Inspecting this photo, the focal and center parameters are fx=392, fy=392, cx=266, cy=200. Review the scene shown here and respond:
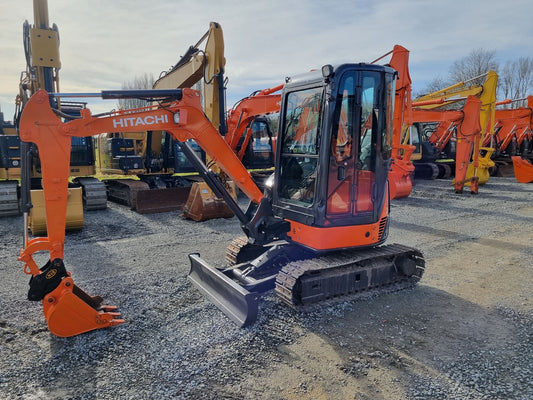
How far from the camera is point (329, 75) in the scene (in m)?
3.92

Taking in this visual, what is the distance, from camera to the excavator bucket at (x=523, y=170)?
624 inches

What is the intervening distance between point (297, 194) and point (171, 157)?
803 centimetres

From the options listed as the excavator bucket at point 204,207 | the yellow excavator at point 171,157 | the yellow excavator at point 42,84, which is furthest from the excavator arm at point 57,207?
the excavator bucket at point 204,207

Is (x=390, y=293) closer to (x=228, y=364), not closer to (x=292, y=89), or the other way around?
(x=228, y=364)

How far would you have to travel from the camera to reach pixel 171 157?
11.8 meters

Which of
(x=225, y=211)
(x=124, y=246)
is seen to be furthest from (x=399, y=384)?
(x=225, y=211)

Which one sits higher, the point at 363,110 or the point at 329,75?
the point at 329,75

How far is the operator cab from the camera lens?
4070 mm

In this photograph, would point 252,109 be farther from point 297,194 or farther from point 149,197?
point 149,197

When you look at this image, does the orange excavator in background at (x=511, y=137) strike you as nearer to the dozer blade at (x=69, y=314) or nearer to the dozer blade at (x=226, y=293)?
the dozer blade at (x=226, y=293)

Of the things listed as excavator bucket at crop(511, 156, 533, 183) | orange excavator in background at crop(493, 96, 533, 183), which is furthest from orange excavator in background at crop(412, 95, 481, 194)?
orange excavator in background at crop(493, 96, 533, 183)

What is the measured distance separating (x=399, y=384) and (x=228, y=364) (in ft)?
4.52

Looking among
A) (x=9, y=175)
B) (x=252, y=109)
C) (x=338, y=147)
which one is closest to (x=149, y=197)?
(x=9, y=175)

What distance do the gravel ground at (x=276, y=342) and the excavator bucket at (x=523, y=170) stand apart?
38.8 ft
